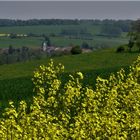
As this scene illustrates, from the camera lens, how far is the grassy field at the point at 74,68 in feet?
150

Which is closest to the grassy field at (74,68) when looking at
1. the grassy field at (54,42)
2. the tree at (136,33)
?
the tree at (136,33)

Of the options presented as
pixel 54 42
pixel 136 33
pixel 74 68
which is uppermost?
pixel 136 33

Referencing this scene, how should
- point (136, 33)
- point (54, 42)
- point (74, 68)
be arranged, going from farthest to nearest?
point (54, 42), point (136, 33), point (74, 68)

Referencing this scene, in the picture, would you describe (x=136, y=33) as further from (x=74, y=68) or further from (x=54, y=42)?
(x=54, y=42)

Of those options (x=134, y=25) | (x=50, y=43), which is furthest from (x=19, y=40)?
(x=134, y=25)

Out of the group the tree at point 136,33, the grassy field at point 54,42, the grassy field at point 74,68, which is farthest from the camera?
the grassy field at point 54,42

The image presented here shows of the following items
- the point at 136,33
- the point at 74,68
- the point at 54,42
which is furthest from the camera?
the point at 54,42

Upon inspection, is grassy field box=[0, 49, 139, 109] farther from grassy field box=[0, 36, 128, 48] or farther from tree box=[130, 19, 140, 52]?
grassy field box=[0, 36, 128, 48]

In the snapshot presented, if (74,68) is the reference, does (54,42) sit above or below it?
below

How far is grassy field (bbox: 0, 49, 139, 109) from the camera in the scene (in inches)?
1796

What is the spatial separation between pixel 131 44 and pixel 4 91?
35.7 m

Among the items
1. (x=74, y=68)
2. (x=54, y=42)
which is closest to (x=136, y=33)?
(x=74, y=68)

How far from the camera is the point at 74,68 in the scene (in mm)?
65188

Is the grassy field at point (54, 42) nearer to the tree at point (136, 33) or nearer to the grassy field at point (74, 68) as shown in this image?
the tree at point (136, 33)
